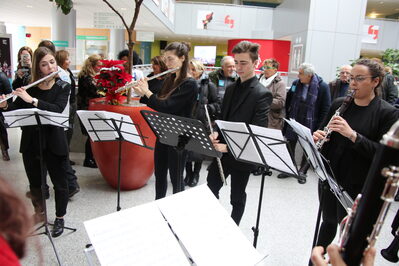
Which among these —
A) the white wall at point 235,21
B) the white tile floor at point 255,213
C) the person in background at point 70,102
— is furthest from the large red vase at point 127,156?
the white wall at point 235,21

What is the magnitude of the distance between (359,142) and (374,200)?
105cm

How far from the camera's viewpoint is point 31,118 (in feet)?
7.52

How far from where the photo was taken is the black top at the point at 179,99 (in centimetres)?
235

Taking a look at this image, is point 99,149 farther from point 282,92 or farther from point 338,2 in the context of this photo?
point 338,2

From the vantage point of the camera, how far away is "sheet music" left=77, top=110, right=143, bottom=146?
229cm

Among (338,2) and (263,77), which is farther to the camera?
(338,2)

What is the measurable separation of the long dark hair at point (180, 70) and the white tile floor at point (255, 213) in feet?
4.27

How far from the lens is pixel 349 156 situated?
1882mm

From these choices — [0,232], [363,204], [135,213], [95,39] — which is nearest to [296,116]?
[135,213]

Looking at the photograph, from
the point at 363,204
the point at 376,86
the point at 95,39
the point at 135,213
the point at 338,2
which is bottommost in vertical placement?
the point at 135,213

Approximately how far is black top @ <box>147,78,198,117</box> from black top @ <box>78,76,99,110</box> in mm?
1931

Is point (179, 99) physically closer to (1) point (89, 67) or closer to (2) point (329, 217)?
(2) point (329, 217)

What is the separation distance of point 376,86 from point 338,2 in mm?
9129

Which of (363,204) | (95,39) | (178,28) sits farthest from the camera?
(178,28)
